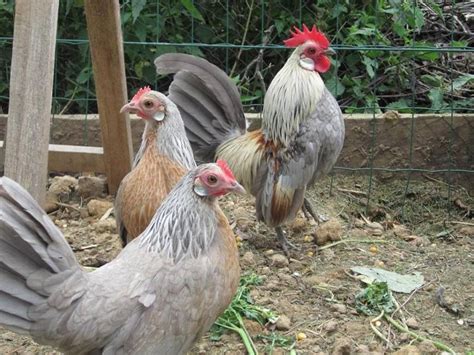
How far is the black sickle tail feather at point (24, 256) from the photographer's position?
2.66 metres

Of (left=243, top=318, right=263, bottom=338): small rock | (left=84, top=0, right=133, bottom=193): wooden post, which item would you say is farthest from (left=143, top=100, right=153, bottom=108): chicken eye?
(left=243, top=318, right=263, bottom=338): small rock

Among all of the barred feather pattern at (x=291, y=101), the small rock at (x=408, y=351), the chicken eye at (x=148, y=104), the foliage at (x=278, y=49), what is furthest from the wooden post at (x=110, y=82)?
the small rock at (x=408, y=351)

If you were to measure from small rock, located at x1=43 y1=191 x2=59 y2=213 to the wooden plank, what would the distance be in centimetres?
35

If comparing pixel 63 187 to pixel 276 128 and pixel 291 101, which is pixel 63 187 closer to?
pixel 276 128

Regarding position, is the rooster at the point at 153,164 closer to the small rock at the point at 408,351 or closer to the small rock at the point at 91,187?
the small rock at the point at 408,351

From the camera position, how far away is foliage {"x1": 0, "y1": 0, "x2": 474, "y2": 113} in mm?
5828

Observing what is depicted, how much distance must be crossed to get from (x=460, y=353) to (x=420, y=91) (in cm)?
307

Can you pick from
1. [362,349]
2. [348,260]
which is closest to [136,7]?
[348,260]

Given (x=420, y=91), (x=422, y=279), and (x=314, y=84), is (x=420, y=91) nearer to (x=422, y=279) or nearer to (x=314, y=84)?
(x=314, y=84)

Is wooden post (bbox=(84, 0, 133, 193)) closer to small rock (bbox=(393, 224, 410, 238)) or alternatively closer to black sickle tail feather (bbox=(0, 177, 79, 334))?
black sickle tail feather (bbox=(0, 177, 79, 334))

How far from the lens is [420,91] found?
20.6ft

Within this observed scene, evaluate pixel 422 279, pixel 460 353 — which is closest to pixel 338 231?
pixel 422 279

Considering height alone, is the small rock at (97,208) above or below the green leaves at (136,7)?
below

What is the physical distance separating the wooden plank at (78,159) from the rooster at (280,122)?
0.63 metres
